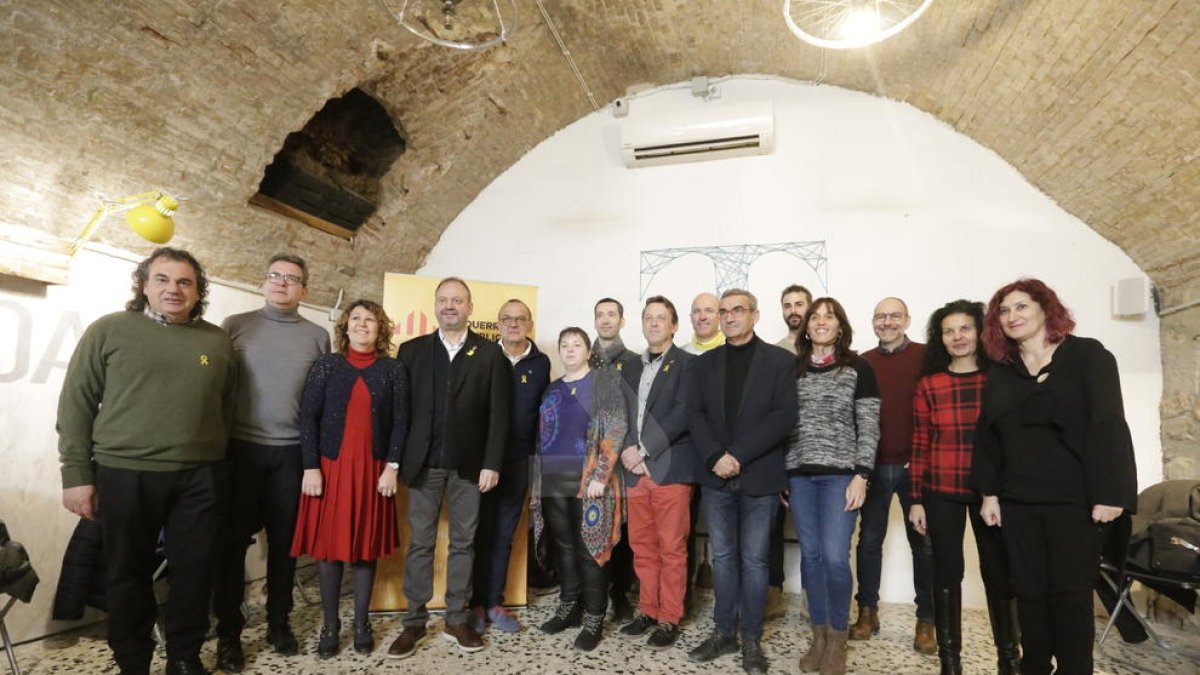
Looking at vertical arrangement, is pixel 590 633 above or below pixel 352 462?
below

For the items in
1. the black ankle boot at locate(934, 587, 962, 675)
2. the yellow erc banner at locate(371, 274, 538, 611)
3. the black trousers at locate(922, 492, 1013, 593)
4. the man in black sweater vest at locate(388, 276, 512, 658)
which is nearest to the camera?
the black trousers at locate(922, 492, 1013, 593)

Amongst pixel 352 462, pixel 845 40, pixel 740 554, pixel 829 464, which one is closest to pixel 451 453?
pixel 352 462

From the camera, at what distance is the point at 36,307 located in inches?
98.7

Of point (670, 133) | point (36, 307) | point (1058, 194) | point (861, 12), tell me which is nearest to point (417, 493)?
point (36, 307)

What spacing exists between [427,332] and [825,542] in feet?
7.54

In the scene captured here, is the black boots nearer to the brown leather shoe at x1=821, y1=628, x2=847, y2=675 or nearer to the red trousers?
the brown leather shoe at x1=821, y1=628, x2=847, y2=675

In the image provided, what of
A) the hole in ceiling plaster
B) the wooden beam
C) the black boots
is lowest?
the black boots

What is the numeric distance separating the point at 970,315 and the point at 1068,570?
0.85 m

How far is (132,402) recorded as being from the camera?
198 centimetres

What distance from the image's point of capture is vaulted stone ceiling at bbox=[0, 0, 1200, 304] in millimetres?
2260

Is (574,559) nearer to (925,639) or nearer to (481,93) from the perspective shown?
(925,639)

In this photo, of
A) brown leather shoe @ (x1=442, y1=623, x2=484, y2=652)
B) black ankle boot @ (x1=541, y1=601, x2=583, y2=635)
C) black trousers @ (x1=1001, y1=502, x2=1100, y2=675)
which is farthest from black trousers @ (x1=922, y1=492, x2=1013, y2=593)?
brown leather shoe @ (x1=442, y1=623, x2=484, y2=652)

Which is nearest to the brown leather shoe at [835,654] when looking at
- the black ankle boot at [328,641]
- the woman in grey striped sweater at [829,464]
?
the woman in grey striped sweater at [829,464]

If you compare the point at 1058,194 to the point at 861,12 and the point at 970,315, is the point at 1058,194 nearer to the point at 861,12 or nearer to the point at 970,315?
the point at 861,12
